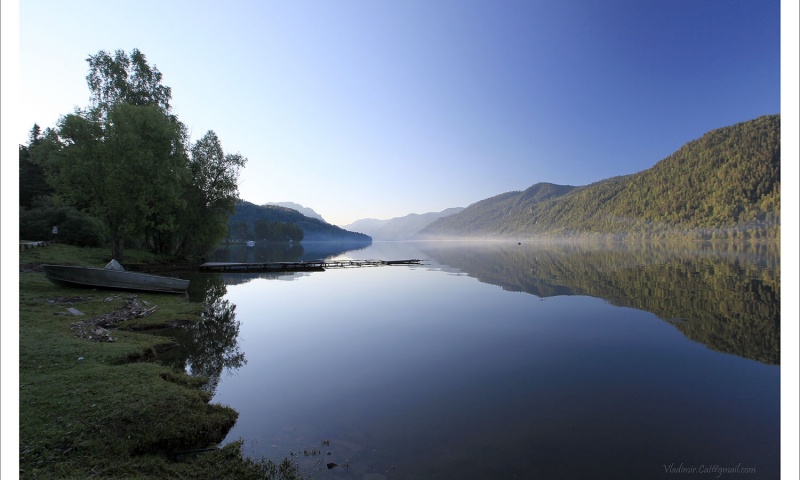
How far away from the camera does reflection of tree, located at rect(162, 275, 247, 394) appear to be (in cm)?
1304

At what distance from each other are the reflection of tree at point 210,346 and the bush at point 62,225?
36.2 m

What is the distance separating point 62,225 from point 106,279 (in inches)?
1203

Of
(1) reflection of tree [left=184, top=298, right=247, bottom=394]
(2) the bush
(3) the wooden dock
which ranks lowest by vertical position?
(1) reflection of tree [left=184, top=298, right=247, bottom=394]

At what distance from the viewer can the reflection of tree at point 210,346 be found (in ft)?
42.8

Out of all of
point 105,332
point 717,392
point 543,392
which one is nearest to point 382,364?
point 543,392

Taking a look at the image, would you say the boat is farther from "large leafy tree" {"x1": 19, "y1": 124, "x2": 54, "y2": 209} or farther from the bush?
"large leafy tree" {"x1": 19, "y1": 124, "x2": 54, "y2": 209}

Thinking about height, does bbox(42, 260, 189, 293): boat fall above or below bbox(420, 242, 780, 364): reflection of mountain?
above

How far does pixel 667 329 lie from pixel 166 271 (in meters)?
50.9

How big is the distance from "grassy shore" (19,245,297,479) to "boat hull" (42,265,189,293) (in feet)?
40.0

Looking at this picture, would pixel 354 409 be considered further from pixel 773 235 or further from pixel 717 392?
pixel 773 235

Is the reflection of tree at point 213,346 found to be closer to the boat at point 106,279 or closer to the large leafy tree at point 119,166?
the boat at point 106,279

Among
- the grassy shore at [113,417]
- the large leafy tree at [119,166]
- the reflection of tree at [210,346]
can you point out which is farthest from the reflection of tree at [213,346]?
the large leafy tree at [119,166]

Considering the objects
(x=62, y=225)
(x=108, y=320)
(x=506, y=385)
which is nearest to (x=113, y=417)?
(x=506, y=385)

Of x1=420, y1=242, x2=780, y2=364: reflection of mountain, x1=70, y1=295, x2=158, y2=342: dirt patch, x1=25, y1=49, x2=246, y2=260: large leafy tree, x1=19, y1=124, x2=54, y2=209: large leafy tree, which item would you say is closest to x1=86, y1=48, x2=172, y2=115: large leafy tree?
x1=25, y1=49, x2=246, y2=260: large leafy tree
